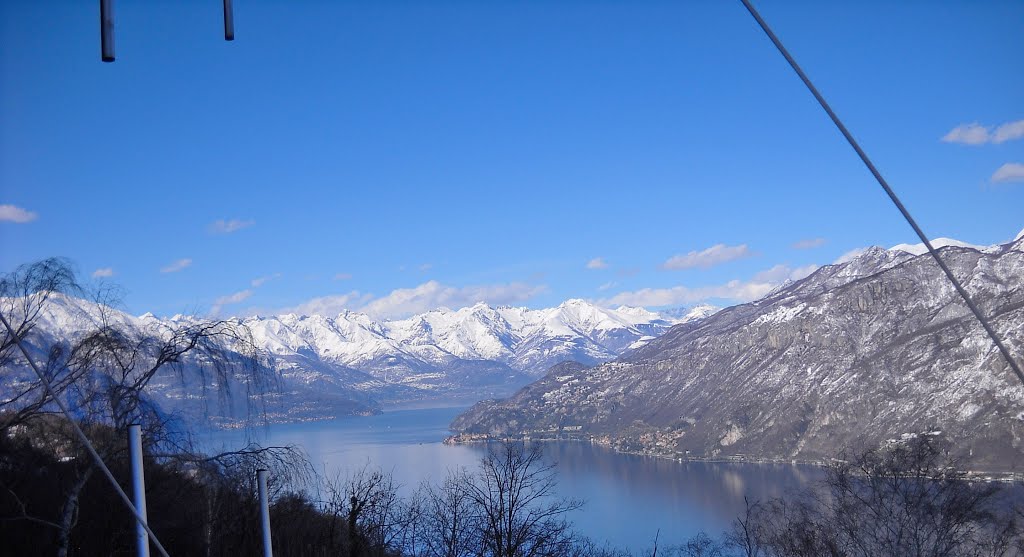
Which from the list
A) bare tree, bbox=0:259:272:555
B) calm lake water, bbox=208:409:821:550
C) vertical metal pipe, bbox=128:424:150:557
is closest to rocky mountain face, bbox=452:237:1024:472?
calm lake water, bbox=208:409:821:550

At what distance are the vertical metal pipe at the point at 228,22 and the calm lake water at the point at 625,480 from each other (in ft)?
54.0

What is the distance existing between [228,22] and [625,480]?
118268 mm

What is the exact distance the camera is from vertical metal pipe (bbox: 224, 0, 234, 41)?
14.4 feet

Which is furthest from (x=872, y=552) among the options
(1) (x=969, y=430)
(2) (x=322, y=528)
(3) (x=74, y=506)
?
(1) (x=969, y=430)

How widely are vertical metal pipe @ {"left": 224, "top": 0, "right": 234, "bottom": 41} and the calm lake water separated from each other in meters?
16.4

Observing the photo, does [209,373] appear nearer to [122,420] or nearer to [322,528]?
[122,420]

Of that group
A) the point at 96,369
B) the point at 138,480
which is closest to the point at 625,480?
the point at 96,369

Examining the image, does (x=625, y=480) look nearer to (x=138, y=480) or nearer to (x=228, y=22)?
(x=138, y=480)

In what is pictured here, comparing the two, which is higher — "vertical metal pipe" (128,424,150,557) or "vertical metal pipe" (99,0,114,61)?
"vertical metal pipe" (99,0,114,61)

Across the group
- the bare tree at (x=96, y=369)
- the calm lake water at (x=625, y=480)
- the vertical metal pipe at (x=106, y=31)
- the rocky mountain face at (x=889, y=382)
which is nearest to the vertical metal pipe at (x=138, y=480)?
the vertical metal pipe at (x=106, y=31)

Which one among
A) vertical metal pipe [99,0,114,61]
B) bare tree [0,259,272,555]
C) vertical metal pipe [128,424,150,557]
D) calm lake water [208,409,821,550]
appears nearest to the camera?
vertical metal pipe [99,0,114,61]

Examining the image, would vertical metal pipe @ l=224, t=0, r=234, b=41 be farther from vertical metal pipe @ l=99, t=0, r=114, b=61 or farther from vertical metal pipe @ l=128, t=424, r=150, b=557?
vertical metal pipe @ l=128, t=424, r=150, b=557

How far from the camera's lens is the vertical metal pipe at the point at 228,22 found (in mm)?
4375

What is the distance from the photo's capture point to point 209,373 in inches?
562
